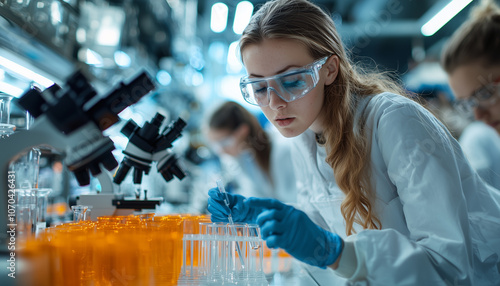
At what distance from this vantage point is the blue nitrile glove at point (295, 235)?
114 centimetres

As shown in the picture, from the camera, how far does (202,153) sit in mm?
6156

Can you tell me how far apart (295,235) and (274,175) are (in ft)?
9.33

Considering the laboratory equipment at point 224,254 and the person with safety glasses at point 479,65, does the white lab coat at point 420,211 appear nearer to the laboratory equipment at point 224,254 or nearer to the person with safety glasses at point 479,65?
the laboratory equipment at point 224,254

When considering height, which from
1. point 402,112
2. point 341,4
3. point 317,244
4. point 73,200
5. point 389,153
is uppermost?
point 341,4

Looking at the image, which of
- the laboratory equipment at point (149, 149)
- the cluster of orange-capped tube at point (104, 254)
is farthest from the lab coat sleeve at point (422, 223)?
the laboratory equipment at point (149, 149)

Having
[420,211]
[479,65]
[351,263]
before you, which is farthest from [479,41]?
[351,263]

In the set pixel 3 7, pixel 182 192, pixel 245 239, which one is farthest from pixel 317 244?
pixel 182 192

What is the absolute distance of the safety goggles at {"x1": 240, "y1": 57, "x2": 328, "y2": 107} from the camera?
4.64ft

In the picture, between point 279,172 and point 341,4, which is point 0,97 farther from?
point 341,4

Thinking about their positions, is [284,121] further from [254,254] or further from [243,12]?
[243,12]

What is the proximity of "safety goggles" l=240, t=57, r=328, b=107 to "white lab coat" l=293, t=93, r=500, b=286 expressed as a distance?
26 centimetres

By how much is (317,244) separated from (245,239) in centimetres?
28

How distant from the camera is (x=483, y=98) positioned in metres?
2.32

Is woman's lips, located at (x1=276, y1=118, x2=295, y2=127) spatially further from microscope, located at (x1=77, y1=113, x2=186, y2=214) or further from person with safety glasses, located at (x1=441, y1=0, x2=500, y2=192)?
person with safety glasses, located at (x1=441, y1=0, x2=500, y2=192)
